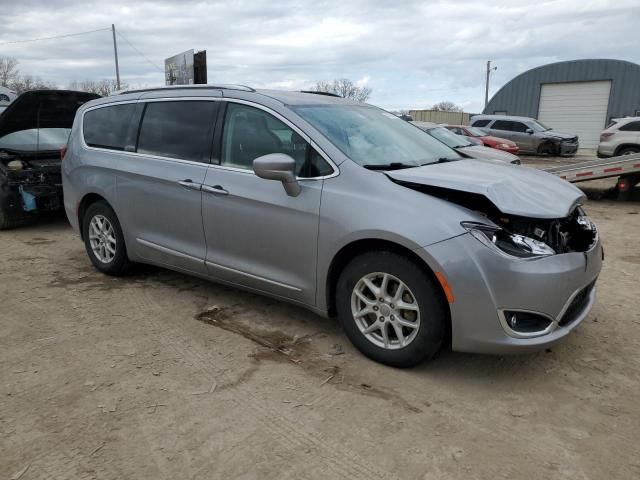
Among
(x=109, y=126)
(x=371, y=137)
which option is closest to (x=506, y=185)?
(x=371, y=137)

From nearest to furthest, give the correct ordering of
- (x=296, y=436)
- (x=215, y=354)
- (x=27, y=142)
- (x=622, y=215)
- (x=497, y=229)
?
(x=296, y=436) < (x=497, y=229) < (x=215, y=354) < (x=27, y=142) < (x=622, y=215)

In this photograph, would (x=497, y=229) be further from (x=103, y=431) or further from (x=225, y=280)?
(x=103, y=431)

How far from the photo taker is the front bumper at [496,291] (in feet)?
9.02

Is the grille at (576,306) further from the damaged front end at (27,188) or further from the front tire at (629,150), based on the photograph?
the front tire at (629,150)

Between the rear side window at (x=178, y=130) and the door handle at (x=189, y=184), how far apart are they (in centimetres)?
19

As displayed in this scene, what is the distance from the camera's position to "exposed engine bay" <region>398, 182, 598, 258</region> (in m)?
2.83

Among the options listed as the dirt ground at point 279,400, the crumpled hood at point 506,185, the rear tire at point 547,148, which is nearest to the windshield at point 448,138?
the dirt ground at point 279,400

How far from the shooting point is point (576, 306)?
10.2 feet

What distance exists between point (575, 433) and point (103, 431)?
2421mm

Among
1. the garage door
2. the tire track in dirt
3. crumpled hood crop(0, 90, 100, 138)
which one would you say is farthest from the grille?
the garage door

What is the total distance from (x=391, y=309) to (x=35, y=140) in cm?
665

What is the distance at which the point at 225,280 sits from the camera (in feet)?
13.1

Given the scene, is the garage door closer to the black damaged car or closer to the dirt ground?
the dirt ground

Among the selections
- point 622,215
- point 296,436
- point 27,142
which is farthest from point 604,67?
point 296,436
